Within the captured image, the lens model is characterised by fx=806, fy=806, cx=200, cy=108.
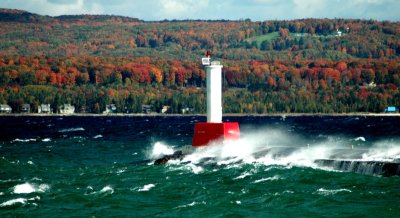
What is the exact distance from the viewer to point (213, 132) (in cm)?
4731

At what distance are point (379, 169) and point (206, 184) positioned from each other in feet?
25.6

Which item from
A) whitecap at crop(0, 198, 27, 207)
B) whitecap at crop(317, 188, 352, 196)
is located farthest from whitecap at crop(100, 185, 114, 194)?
whitecap at crop(317, 188, 352, 196)

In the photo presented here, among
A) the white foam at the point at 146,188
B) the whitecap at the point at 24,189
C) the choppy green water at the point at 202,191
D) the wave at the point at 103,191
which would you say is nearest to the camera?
the choppy green water at the point at 202,191

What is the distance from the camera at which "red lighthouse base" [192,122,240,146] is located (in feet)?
154

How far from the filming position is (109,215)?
31.3 meters

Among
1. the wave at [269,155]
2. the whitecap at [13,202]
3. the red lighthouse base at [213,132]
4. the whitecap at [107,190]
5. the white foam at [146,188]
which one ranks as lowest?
the whitecap at [13,202]

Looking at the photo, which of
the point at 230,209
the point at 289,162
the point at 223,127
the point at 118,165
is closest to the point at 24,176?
the point at 118,165

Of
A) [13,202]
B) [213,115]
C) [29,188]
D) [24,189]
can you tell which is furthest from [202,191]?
[213,115]

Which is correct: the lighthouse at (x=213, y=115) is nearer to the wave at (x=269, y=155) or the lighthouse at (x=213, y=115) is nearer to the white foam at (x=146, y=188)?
the wave at (x=269, y=155)

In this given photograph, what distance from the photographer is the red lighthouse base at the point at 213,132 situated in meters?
47.0

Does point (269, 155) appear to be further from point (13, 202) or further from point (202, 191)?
point (13, 202)

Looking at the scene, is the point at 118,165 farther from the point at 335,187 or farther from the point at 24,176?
the point at 335,187

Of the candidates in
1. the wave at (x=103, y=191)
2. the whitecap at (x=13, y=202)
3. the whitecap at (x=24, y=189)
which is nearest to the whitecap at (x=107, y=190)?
the wave at (x=103, y=191)

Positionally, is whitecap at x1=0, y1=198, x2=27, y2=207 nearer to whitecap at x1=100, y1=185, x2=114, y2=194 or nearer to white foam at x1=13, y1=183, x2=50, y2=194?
white foam at x1=13, y1=183, x2=50, y2=194
